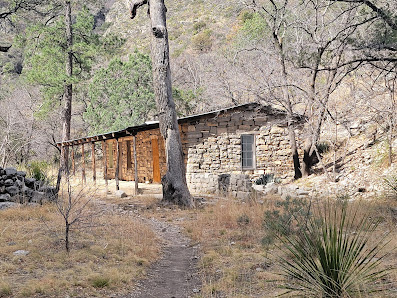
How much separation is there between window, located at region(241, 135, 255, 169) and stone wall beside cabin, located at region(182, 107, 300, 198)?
0.16 metres

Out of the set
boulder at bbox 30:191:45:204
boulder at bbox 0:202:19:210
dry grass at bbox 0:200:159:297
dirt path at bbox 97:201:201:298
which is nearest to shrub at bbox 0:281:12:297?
dry grass at bbox 0:200:159:297

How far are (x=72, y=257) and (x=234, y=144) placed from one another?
1129 centimetres

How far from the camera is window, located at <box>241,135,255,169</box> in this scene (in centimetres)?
1630

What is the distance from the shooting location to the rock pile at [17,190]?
9438 mm

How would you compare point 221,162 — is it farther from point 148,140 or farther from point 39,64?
point 39,64

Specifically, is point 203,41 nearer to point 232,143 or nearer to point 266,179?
point 232,143

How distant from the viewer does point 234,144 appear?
16.0 meters

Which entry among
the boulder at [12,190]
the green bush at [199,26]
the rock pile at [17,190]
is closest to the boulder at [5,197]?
the rock pile at [17,190]

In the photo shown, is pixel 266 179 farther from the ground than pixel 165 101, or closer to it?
closer to it

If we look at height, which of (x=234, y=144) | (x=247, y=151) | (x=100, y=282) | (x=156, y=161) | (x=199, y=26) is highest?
(x=199, y=26)

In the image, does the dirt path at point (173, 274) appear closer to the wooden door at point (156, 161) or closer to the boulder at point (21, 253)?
the boulder at point (21, 253)

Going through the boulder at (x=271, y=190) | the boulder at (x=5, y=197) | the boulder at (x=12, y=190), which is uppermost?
the boulder at (x=12, y=190)

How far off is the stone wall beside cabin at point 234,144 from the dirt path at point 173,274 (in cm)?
807

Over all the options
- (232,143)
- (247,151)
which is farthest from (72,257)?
(247,151)
